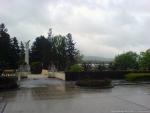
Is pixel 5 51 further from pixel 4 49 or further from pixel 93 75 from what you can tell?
pixel 93 75

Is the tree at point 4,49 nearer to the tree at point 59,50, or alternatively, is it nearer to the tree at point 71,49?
the tree at point 59,50

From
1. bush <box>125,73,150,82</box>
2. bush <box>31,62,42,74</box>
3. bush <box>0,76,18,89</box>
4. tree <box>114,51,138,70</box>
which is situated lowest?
bush <box>0,76,18,89</box>

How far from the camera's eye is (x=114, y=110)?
16.6 meters

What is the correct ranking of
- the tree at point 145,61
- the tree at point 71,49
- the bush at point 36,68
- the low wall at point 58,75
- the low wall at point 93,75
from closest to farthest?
the low wall at point 93,75, the low wall at point 58,75, the tree at point 145,61, the bush at point 36,68, the tree at point 71,49

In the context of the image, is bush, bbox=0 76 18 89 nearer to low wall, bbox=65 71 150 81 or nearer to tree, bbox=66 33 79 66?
low wall, bbox=65 71 150 81

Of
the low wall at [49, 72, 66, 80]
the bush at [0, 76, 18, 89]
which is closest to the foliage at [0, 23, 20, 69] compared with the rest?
the bush at [0, 76, 18, 89]

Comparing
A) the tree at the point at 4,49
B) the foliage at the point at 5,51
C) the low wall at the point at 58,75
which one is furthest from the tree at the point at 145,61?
the tree at the point at 4,49

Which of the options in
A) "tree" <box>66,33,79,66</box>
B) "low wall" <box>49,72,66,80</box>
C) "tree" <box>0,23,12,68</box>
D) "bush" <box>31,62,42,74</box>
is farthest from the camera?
"tree" <box>66,33,79,66</box>

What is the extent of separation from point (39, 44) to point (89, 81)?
63.0 meters

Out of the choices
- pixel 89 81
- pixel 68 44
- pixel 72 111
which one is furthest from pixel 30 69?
pixel 72 111

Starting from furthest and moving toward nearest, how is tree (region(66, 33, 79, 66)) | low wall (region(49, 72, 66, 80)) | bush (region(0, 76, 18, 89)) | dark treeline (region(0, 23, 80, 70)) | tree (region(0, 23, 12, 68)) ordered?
tree (region(66, 33, 79, 66)) < dark treeline (region(0, 23, 80, 70)) < low wall (region(49, 72, 66, 80)) < tree (region(0, 23, 12, 68)) < bush (region(0, 76, 18, 89))

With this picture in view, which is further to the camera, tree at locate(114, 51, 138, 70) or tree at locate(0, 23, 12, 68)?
tree at locate(114, 51, 138, 70)

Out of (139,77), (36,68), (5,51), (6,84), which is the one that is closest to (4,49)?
(5,51)

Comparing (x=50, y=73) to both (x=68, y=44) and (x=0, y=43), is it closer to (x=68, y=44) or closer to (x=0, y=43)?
(x=0, y=43)
